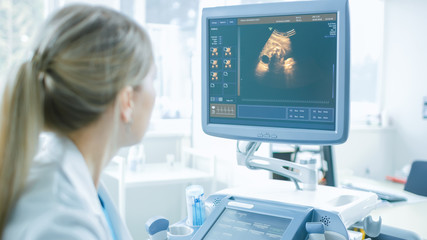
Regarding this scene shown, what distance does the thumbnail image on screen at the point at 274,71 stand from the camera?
109cm

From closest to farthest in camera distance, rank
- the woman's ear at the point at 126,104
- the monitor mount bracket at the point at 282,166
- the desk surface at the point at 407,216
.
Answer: the woman's ear at the point at 126,104 → the monitor mount bracket at the point at 282,166 → the desk surface at the point at 407,216

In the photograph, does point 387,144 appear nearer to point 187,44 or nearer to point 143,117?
point 187,44

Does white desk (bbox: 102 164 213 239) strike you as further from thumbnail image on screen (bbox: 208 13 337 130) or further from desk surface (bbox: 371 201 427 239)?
thumbnail image on screen (bbox: 208 13 337 130)

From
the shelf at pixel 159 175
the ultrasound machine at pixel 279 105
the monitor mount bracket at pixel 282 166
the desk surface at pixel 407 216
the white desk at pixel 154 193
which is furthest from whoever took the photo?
the white desk at pixel 154 193

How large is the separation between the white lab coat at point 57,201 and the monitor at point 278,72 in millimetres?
554

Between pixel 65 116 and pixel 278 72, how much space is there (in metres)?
0.60

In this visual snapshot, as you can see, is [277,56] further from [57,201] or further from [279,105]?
[57,201]

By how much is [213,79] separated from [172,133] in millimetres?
2009

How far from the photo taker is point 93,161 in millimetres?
818

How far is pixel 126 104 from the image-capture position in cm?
79

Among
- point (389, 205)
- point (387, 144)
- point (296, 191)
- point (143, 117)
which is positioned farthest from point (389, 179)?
point (143, 117)

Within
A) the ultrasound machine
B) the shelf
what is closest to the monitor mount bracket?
the ultrasound machine

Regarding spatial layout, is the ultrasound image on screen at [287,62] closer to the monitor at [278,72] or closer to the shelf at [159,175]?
the monitor at [278,72]

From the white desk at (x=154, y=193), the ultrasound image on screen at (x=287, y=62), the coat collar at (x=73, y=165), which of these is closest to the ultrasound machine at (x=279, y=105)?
the ultrasound image on screen at (x=287, y=62)
